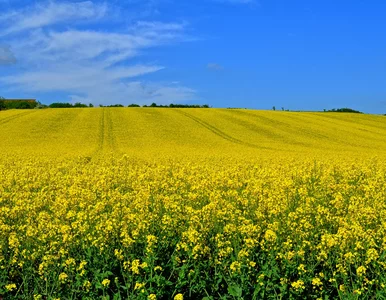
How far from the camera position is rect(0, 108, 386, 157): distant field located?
36884 millimetres

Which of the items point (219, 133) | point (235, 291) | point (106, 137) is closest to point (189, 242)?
point (235, 291)

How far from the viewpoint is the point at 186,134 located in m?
47.0

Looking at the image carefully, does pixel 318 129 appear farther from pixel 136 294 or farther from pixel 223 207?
pixel 136 294

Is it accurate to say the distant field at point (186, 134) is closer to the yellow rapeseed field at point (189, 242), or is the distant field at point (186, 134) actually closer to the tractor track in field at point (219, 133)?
the tractor track in field at point (219, 133)

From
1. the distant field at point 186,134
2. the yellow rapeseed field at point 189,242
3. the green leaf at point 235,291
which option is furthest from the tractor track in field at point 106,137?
the green leaf at point 235,291

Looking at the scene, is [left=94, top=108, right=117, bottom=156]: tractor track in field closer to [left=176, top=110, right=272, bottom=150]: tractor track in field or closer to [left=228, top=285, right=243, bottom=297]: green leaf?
[left=176, top=110, right=272, bottom=150]: tractor track in field

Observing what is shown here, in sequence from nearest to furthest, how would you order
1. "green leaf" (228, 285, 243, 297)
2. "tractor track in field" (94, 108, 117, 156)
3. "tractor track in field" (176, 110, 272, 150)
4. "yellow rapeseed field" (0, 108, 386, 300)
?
1. "green leaf" (228, 285, 243, 297)
2. "yellow rapeseed field" (0, 108, 386, 300)
3. "tractor track in field" (94, 108, 117, 156)
4. "tractor track in field" (176, 110, 272, 150)

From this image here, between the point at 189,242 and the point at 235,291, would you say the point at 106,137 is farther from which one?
the point at 235,291

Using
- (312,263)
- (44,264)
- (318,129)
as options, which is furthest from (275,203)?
(318,129)

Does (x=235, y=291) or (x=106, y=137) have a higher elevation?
(x=106, y=137)

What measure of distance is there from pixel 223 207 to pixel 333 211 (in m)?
3.11

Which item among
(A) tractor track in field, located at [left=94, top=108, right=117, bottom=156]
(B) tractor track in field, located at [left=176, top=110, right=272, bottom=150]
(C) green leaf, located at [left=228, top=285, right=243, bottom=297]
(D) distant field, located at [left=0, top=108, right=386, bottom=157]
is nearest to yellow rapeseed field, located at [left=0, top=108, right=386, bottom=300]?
(C) green leaf, located at [left=228, top=285, right=243, bottom=297]

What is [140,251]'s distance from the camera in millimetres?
7785

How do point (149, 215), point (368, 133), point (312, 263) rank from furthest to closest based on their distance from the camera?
point (368, 133), point (149, 215), point (312, 263)
